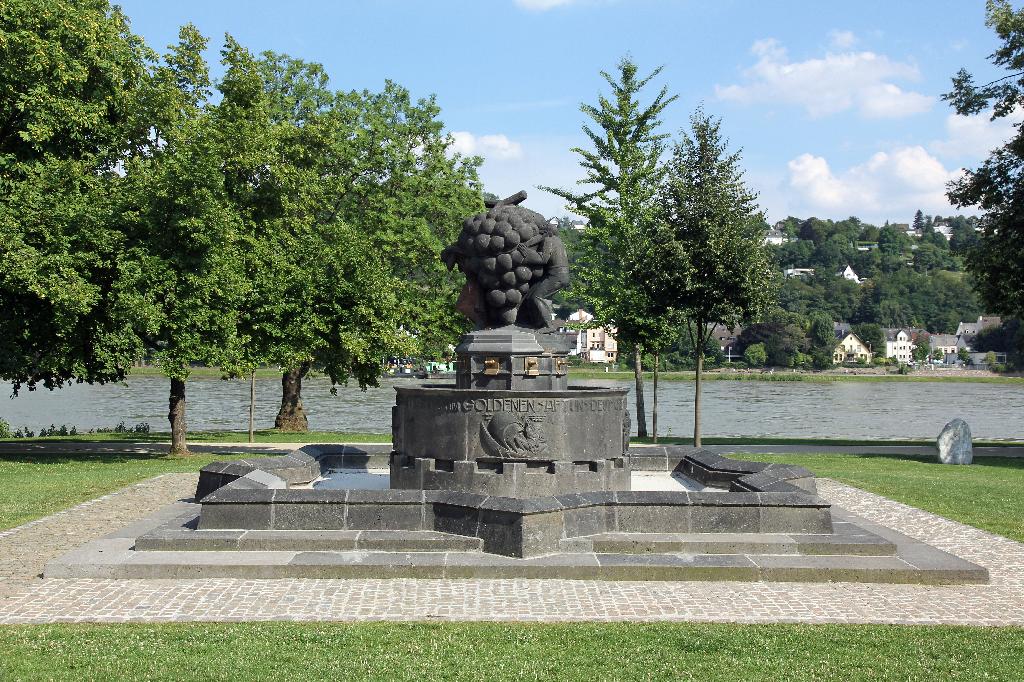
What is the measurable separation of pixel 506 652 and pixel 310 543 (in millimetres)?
3835

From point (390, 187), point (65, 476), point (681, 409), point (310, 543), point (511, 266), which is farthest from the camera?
point (681, 409)

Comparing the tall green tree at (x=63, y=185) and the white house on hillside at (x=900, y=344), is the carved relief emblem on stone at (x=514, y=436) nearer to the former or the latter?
the tall green tree at (x=63, y=185)

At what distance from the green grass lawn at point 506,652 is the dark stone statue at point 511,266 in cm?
637

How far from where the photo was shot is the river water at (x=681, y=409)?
38.6 m

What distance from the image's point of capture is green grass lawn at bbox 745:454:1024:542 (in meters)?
14.2

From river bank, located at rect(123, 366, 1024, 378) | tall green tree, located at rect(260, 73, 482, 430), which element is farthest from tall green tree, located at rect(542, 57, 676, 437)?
river bank, located at rect(123, 366, 1024, 378)

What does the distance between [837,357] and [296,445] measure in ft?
325

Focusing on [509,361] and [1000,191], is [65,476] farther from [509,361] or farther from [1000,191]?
[1000,191]

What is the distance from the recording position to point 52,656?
702 cm

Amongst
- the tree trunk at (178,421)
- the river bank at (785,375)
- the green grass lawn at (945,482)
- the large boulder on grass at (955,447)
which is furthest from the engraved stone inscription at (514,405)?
the river bank at (785,375)

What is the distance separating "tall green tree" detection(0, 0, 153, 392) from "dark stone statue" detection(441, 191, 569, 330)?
9.50 metres

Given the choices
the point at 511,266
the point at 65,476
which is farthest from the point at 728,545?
the point at 65,476

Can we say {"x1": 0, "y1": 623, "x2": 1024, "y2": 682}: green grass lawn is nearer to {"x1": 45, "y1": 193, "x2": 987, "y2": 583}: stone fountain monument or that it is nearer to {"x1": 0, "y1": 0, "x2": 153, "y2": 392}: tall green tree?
{"x1": 45, "y1": 193, "x2": 987, "y2": 583}: stone fountain monument

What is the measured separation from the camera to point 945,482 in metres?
18.5
